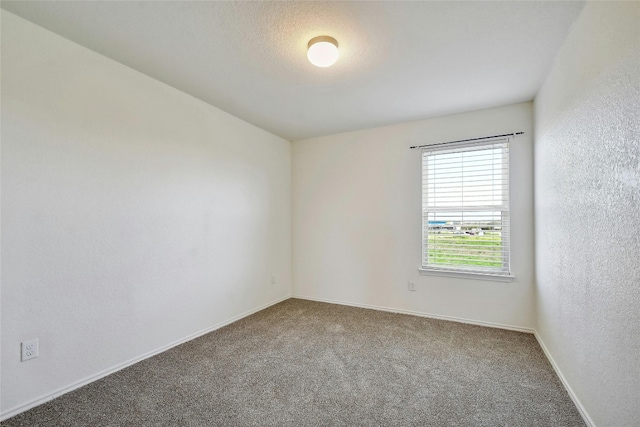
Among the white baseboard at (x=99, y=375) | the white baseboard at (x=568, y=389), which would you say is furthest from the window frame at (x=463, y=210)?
the white baseboard at (x=99, y=375)

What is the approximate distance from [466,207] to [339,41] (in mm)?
2310

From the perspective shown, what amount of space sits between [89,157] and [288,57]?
165cm

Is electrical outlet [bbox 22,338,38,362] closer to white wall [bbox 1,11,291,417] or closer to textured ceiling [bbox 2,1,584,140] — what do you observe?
white wall [bbox 1,11,291,417]

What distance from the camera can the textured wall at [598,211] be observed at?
3.91 feet

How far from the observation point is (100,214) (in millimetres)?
2121

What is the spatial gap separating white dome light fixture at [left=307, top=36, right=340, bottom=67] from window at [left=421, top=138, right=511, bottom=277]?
1950 mm

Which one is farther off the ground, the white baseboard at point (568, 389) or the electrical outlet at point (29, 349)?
the electrical outlet at point (29, 349)

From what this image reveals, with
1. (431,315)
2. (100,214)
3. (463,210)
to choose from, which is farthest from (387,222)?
(100,214)

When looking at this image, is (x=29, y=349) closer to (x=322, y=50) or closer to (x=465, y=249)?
(x=322, y=50)

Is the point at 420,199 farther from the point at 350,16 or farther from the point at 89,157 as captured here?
the point at 89,157

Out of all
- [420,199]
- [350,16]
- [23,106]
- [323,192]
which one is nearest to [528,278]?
[420,199]

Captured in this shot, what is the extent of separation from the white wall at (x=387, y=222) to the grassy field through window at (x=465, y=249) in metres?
0.16

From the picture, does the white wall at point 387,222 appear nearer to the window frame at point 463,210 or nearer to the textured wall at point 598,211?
the window frame at point 463,210

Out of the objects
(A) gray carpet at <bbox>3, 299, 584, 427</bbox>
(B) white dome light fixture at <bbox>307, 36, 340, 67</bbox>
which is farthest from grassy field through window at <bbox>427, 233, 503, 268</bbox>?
(B) white dome light fixture at <bbox>307, 36, 340, 67</bbox>
